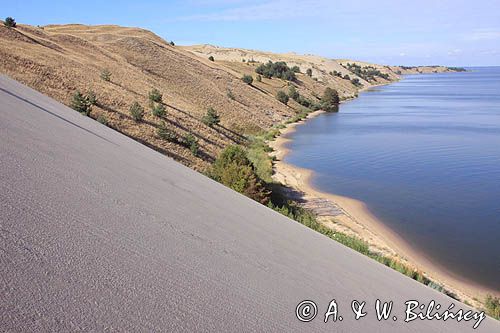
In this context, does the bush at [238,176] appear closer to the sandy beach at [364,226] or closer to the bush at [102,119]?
the sandy beach at [364,226]

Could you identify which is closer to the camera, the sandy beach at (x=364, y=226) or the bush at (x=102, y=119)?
the sandy beach at (x=364, y=226)

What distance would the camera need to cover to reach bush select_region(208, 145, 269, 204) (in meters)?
16.2

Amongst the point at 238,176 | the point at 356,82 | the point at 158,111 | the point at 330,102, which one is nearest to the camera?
the point at 238,176

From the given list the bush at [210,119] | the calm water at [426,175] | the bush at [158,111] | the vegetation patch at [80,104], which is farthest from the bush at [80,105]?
the calm water at [426,175]

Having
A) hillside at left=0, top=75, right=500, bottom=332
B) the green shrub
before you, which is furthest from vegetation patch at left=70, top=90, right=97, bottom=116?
the green shrub

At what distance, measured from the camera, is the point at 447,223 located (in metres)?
18.5

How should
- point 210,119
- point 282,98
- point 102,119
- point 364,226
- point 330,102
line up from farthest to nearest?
point 330,102 → point 282,98 → point 210,119 → point 102,119 → point 364,226

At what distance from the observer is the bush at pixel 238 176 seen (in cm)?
1616

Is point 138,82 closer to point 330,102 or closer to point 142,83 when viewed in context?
point 142,83

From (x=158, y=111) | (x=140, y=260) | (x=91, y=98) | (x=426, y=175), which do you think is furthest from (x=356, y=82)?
(x=140, y=260)

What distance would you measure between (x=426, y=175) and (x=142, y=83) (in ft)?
73.0

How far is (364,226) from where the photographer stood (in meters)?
17.7

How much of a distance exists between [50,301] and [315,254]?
4.39 meters

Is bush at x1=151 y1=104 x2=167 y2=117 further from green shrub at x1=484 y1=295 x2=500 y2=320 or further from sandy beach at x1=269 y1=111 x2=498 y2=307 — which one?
green shrub at x1=484 y1=295 x2=500 y2=320
